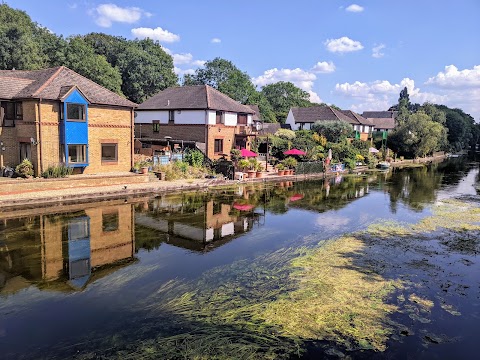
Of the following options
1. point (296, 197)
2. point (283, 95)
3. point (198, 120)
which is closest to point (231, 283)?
point (296, 197)

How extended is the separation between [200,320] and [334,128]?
47.0 metres

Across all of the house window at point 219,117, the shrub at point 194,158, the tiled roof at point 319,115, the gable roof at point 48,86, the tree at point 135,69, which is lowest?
the shrub at point 194,158

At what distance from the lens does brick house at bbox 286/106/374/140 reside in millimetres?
60719

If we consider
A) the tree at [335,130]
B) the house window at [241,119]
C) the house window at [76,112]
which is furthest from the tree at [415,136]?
the house window at [76,112]

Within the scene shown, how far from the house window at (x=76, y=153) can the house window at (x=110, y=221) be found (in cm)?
792

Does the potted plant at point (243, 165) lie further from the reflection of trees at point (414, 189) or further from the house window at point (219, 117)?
the reflection of trees at point (414, 189)

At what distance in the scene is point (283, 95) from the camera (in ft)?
314

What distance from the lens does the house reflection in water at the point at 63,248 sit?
11531 mm

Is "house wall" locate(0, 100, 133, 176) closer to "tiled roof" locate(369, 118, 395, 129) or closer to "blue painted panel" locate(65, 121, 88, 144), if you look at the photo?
"blue painted panel" locate(65, 121, 88, 144)

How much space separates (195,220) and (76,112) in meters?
11.9

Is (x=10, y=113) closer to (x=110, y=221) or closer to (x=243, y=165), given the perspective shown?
(x=110, y=221)

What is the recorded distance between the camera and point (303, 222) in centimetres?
2020

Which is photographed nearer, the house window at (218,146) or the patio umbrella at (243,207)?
the patio umbrella at (243,207)

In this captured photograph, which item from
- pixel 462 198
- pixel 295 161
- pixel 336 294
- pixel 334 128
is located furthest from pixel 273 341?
pixel 334 128
